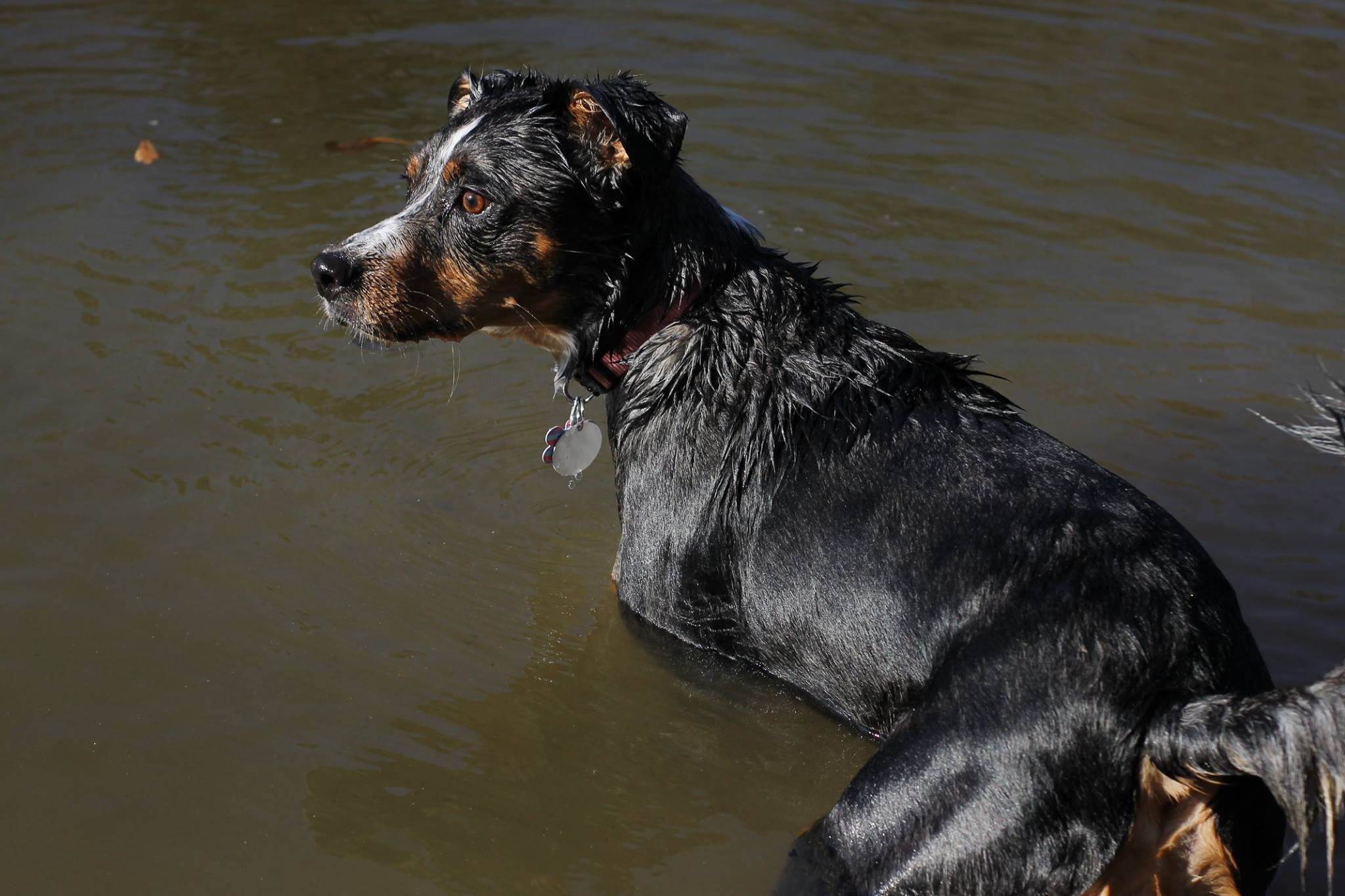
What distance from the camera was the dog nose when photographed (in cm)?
426

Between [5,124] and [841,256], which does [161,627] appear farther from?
[5,124]

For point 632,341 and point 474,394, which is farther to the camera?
point 474,394

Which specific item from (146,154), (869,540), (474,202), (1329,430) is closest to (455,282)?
(474,202)

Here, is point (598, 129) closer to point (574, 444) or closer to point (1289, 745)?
point (574, 444)

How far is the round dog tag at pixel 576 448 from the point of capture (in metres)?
4.64

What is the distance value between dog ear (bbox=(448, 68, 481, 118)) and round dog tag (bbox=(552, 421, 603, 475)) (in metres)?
1.17

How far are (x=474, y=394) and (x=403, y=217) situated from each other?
6.25 ft

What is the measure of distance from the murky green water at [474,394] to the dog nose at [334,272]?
1.19 m

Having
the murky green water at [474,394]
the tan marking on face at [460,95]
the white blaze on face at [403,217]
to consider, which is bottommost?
the murky green water at [474,394]

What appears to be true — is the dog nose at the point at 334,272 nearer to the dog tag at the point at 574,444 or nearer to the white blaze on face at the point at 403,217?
the white blaze on face at the point at 403,217

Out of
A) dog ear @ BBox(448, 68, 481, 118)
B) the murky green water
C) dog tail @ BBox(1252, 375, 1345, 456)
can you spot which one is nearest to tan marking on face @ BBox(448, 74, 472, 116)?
dog ear @ BBox(448, 68, 481, 118)

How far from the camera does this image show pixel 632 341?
4266mm

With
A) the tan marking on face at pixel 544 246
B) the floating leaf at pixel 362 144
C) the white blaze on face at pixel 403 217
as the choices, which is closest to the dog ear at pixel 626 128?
the tan marking on face at pixel 544 246

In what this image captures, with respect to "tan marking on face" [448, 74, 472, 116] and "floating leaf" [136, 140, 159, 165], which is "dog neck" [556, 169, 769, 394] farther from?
"floating leaf" [136, 140, 159, 165]
